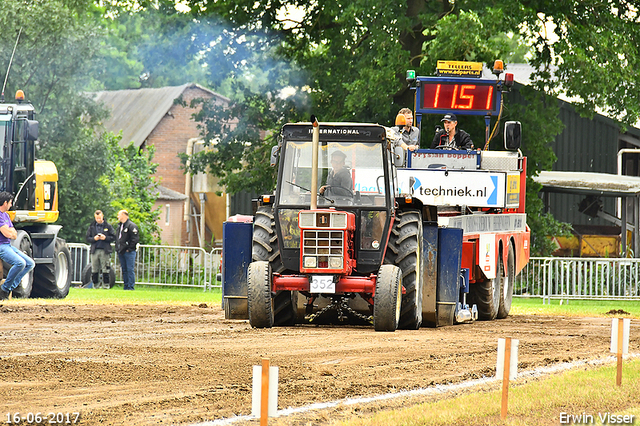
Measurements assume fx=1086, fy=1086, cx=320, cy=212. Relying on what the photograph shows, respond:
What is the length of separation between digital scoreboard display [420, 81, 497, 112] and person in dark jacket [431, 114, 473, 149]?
985 millimetres

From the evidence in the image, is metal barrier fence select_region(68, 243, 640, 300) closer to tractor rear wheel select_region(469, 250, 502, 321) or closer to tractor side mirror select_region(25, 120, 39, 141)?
tractor side mirror select_region(25, 120, 39, 141)

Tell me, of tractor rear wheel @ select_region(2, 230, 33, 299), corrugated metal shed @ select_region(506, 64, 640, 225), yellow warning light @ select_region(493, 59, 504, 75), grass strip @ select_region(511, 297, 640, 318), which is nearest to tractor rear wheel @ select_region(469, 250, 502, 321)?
grass strip @ select_region(511, 297, 640, 318)

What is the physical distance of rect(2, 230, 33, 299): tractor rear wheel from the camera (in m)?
19.5

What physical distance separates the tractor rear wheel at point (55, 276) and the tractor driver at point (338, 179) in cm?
900

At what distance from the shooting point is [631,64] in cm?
2661

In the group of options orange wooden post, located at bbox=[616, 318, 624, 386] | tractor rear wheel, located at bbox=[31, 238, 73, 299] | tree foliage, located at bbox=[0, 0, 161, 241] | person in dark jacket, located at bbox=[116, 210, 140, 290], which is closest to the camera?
orange wooden post, located at bbox=[616, 318, 624, 386]

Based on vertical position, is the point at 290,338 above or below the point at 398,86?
below

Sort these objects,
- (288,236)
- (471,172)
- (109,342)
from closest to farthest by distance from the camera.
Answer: (109,342) < (288,236) < (471,172)

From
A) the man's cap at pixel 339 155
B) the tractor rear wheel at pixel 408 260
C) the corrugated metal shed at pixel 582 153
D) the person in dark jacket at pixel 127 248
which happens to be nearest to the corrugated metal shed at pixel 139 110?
the corrugated metal shed at pixel 582 153

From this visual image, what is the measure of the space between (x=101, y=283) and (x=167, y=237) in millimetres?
27452

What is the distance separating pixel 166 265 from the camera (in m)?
28.5

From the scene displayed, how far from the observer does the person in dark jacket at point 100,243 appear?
26.6 m

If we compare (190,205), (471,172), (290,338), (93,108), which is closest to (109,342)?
(290,338)

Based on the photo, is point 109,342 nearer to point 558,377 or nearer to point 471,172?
point 558,377
